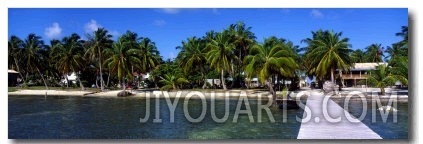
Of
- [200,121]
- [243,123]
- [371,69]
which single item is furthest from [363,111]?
[200,121]

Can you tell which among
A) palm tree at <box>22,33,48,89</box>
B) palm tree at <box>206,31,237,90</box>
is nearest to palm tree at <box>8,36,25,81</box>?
palm tree at <box>22,33,48,89</box>

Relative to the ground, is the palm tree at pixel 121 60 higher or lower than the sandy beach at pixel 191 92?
higher

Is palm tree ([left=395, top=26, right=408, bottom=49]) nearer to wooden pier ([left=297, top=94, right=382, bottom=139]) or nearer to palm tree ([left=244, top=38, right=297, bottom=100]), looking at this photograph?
wooden pier ([left=297, top=94, right=382, bottom=139])

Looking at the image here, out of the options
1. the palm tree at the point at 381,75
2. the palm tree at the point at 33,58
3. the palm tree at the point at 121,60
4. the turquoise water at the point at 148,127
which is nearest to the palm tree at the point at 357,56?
the palm tree at the point at 381,75

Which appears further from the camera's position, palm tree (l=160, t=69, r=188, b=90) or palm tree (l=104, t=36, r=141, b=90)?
palm tree (l=104, t=36, r=141, b=90)

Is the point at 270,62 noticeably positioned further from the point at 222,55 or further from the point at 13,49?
the point at 222,55

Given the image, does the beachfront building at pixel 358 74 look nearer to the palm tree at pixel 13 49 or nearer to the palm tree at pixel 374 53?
the palm tree at pixel 374 53
